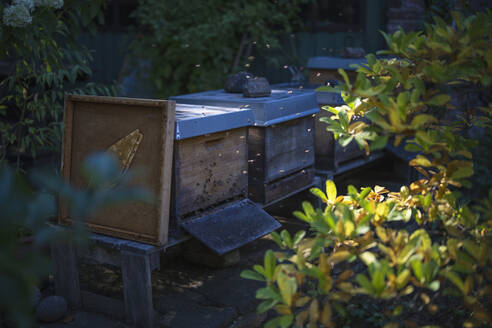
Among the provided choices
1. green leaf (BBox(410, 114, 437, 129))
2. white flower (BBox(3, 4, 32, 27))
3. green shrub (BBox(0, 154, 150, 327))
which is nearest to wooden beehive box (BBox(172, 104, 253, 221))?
white flower (BBox(3, 4, 32, 27))

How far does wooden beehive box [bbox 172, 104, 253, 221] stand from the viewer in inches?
101

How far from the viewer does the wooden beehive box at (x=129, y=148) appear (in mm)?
2449

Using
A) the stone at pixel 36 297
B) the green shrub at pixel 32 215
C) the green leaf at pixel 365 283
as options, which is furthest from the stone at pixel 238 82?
the green shrub at pixel 32 215

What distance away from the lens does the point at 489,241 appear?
5.41ft

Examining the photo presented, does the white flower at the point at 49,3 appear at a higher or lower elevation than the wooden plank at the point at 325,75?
higher

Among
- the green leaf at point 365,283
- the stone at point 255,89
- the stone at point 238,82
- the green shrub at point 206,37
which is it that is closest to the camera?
the green leaf at point 365,283

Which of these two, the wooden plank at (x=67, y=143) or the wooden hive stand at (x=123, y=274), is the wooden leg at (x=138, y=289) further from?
the wooden plank at (x=67, y=143)

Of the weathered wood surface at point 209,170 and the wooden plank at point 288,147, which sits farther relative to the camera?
the wooden plank at point 288,147

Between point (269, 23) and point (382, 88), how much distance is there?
16.2 feet

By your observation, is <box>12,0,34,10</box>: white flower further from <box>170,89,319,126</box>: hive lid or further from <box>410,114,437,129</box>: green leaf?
<box>410,114,437,129</box>: green leaf

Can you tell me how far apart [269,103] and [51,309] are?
1.67 m

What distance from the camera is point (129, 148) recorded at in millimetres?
2557

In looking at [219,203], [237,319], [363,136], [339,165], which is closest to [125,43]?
[339,165]

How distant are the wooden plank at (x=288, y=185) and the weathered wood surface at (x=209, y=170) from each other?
22cm
